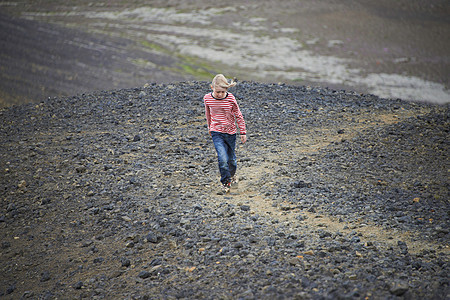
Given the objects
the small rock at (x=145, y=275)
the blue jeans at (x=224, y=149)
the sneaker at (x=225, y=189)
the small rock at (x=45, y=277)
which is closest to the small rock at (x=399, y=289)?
the small rock at (x=145, y=275)

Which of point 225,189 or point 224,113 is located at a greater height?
point 224,113

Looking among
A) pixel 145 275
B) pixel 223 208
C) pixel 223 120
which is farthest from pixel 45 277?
pixel 223 120

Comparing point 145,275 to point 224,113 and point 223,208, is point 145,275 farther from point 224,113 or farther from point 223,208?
point 224,113

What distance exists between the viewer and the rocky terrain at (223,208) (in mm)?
4684

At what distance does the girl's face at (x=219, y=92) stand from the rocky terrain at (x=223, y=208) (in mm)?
1742

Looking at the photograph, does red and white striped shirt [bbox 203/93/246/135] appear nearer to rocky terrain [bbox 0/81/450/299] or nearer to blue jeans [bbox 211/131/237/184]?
blue jeans [bbox 211/131/237/184]

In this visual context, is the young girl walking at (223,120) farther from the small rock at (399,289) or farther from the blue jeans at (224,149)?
the small rock at (399,289)

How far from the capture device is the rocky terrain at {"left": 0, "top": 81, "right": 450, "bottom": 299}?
4.68 metres

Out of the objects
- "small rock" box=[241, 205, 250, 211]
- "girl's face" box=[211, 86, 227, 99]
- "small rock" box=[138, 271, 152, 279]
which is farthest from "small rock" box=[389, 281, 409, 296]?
"girl's face" box=[211, 86, 227, 99]

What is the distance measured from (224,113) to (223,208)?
154 cm

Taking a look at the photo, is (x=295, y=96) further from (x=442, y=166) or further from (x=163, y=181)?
(x=163, y=181)

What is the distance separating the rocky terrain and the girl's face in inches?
68.6

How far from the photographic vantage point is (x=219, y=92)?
6.39 meters

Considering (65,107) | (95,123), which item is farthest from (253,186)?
(65,107)
